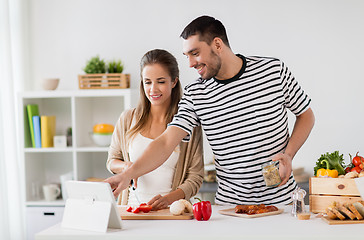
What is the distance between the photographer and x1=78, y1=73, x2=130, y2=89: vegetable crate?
13.2 feet

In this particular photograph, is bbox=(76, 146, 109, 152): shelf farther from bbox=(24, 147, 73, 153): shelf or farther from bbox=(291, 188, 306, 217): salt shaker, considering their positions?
bbox=(291, 188, 306, 217): salt shaker

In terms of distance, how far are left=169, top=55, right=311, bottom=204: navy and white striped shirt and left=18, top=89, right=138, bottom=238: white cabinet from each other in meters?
1.65

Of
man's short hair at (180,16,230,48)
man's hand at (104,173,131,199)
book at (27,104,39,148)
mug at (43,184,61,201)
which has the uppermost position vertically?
man's short hair at (180,16,230,48)

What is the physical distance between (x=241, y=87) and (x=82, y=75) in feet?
6.52

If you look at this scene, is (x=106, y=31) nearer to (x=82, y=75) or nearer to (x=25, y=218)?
(x=82, y=75)

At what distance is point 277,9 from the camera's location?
4.14 metres

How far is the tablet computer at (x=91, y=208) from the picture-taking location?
186cm

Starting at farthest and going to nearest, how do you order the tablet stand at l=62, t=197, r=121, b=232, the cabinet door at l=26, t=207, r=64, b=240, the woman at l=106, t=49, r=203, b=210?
the cabinet door at l=26, t=207, r=64, b=240 → the woman at l=106, t=49, r=203, b=210 → the tablet stand at l=62, t=197, r=121, b=232

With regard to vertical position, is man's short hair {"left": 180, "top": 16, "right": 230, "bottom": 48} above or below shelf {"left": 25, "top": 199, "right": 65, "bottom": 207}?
above

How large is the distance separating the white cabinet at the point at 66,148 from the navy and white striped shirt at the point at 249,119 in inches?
65.0

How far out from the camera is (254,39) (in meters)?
4.16

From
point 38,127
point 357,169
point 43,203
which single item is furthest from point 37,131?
point 357,169

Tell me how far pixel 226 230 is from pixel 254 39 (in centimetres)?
260

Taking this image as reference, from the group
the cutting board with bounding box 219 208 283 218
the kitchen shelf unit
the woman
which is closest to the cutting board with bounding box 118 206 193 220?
the cutting board with bounding box 219 208 283 218
